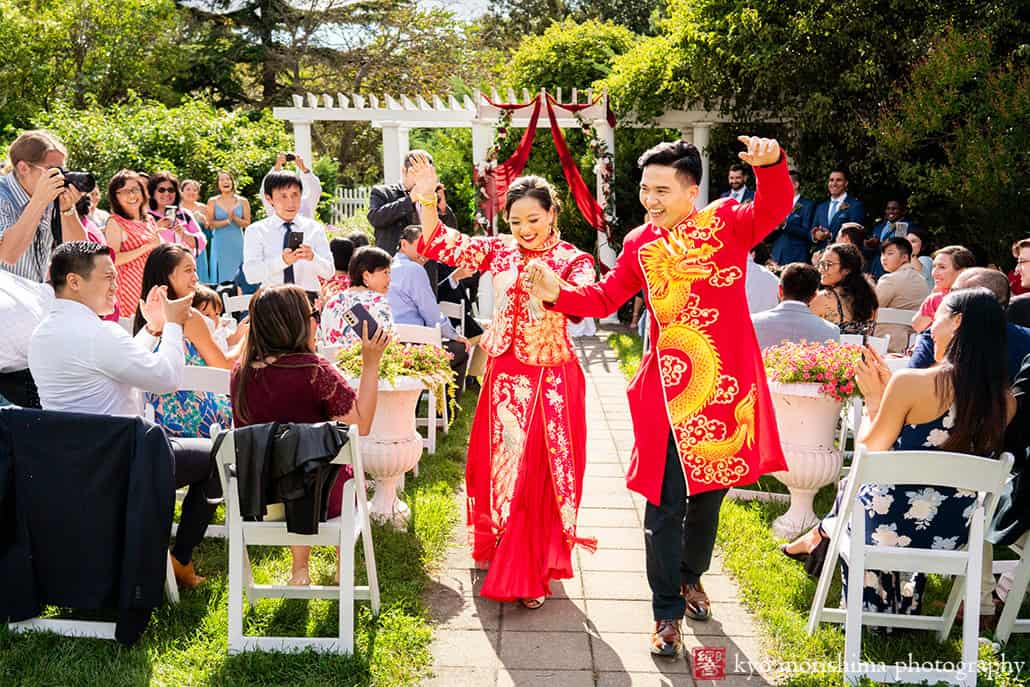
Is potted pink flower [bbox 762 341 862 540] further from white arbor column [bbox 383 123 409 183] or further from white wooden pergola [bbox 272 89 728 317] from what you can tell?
white arbor column [bbox 383 123 409 183]

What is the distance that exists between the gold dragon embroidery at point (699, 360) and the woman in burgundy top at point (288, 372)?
3.87 feet

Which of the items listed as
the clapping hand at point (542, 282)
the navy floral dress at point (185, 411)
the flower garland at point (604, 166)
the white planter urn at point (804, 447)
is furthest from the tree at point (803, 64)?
the navy floral dress at point (185, 411)

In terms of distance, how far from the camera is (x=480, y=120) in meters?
11.7

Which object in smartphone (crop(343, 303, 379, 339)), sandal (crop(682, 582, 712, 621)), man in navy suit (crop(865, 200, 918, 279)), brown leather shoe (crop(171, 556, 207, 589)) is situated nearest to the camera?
sandal (crop(682, 582, 712, 621))

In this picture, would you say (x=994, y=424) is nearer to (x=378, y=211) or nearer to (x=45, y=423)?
(x=45, y=423)

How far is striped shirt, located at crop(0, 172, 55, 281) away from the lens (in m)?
4.65

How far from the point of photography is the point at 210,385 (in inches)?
173

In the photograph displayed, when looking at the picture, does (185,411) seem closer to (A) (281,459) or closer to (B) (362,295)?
(B) (362,295)

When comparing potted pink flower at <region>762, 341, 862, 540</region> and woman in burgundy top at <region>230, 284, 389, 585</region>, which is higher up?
woman in burgundy top at <region>230, 284, 389, 585</region>

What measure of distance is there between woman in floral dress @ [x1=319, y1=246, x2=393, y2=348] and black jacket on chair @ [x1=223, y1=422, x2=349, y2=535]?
2.03m

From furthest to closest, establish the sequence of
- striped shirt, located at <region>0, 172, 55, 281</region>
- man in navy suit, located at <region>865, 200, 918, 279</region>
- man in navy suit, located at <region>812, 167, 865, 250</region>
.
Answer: man in navy suit, located at <region>812, 167, 865, 250</region> < man in navy suit, located at <region>865, 200, 918, 279</region> < striped shirt, located at <region>0, 172, 55, 281</region>

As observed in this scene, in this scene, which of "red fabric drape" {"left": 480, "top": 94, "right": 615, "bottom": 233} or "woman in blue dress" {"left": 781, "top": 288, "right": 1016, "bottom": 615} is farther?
"red fabric drape" {"left": 480, "top": 94, "right": 615, "bottom": 233}

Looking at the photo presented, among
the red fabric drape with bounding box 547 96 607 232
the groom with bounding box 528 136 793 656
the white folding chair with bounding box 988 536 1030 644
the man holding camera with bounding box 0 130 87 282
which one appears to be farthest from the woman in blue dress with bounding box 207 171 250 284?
the white folding chair with bounding box 988 536 1030 644

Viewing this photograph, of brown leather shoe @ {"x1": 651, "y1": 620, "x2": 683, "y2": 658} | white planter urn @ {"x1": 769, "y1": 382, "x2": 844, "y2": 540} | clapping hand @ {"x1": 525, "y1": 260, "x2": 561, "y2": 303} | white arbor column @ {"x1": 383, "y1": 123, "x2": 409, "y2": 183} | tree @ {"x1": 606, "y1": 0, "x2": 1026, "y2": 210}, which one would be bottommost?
brown leather shoe @ {"x1": 651, "y1": 620, "x2": 683, "y2": 658}
